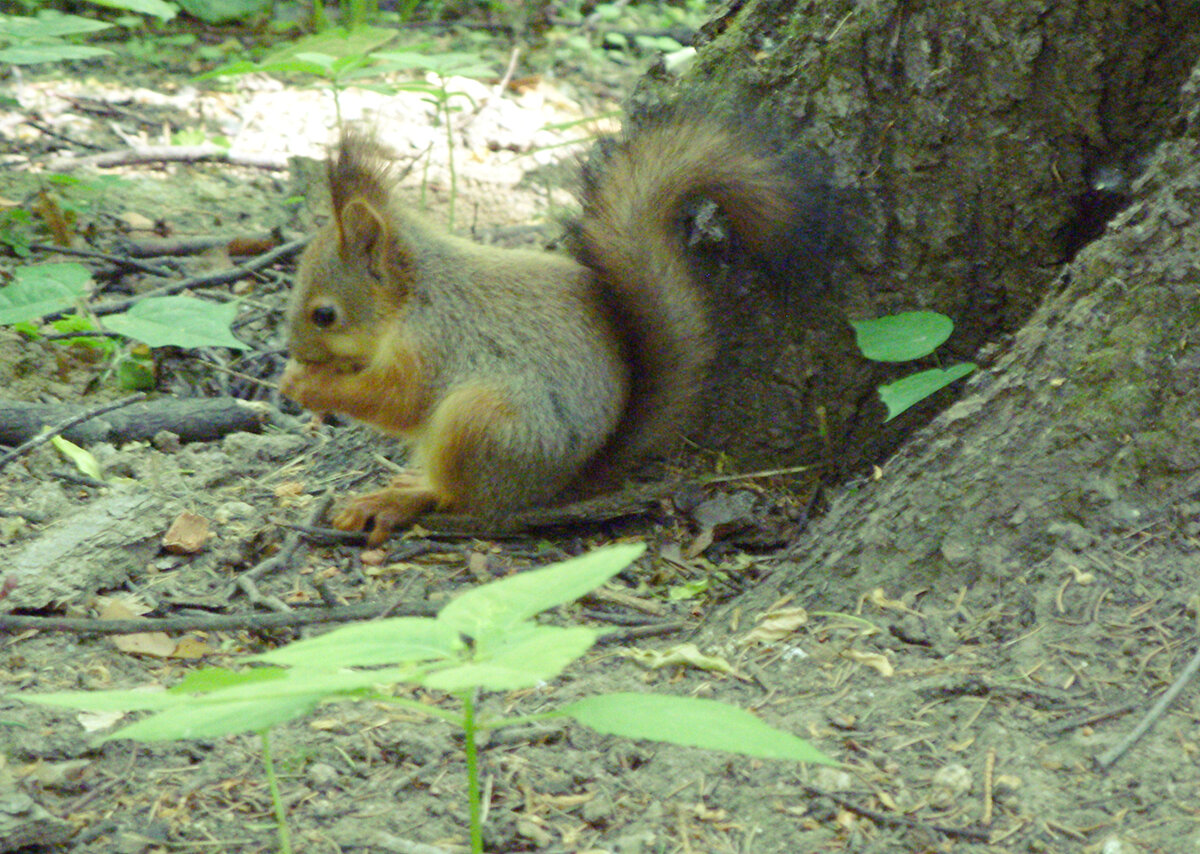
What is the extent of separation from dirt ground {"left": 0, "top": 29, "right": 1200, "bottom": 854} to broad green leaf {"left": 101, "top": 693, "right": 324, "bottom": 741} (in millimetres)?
348

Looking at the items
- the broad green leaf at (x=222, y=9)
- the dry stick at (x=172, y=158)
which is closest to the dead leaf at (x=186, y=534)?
the dry stick at (x=172, y=158)

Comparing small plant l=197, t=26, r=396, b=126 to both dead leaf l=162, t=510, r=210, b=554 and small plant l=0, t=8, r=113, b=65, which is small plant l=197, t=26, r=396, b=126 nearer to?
small plant l=0, t=8, r=113, b=65

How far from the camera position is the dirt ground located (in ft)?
4.51

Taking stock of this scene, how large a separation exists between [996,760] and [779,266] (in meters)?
1.27

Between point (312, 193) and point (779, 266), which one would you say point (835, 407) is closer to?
point (779, 266)

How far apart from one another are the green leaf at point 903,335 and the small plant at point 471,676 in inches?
50.4

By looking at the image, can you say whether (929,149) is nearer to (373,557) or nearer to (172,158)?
(373,557)

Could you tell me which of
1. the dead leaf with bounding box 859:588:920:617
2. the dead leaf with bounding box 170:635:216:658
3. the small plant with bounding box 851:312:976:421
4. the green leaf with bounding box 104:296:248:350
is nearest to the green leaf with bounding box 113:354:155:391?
the green leaf with bounding box 104:296:248:350

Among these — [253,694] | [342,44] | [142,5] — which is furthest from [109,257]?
[253,694]

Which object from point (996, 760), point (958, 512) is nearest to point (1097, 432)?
point (958, 512)

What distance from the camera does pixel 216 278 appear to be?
138 inches

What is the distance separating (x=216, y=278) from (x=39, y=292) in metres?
0.96

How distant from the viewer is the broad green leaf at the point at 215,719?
1.00 m

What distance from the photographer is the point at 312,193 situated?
411cm
